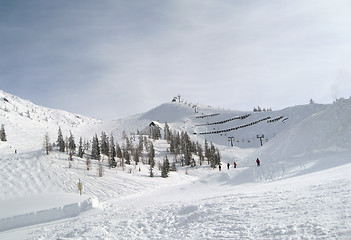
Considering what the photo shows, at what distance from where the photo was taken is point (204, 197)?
1981 cm

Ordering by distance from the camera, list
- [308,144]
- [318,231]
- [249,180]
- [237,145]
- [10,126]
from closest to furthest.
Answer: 1. [318,231]
2. [249,180]
3. [308,144]
4. [10,126]
5. [237,145]

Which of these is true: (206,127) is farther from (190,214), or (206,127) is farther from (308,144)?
(190,214)

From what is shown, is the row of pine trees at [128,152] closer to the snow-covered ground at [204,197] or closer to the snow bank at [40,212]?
the snow-covered ground at [204,197]

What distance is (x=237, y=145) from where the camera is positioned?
11888 centimetres

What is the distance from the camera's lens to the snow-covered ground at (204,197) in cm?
998

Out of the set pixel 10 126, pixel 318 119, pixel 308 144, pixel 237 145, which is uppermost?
pixel 10 126

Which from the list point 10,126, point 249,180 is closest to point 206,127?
point 10,126

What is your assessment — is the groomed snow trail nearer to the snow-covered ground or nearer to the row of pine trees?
the snow-covered ground

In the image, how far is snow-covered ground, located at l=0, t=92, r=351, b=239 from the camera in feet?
32.7

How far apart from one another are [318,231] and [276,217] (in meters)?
2.29

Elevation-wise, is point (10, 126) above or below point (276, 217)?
above

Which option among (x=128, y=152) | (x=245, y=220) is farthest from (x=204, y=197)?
(x=128, y=152)

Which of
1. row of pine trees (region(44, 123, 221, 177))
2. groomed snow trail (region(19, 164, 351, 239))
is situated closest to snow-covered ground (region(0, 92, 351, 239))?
groomed snow trail (region(19, 164, 351, 239))

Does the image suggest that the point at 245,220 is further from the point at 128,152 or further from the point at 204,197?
the point at 128,152
